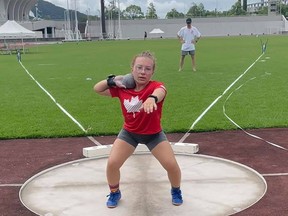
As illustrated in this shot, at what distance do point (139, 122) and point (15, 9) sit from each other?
120m

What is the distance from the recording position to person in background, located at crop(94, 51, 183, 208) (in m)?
4.67

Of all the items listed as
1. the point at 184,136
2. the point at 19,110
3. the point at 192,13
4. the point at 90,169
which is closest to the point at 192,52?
the point at 19,110

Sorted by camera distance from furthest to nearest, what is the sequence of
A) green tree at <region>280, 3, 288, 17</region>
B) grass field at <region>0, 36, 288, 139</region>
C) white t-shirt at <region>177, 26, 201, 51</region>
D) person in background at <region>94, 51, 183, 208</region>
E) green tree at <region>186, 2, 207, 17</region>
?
green tree at <region>186, 2, 207, 17</region> → green tree at <region>280, 3, 288, 17</region> → white t-shirt at <region>177, 26, 201, 51</region> → grass field at <region>0, 36, 288, 139</region> → person in background at <region>94, 51, 183, 208</region>

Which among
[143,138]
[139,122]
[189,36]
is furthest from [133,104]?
[189,36]

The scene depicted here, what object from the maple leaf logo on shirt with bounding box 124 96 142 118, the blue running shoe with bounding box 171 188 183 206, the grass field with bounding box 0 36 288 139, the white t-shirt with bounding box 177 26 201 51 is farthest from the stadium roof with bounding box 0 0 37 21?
the blue running shoe with bounding box 171 188 183 206

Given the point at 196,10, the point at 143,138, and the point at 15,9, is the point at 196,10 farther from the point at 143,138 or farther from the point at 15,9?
the point at 143,138

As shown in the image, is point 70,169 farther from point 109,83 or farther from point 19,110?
point 19,110

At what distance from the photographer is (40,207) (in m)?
5.07

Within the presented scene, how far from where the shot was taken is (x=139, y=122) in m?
4.81

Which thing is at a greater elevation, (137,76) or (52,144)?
(137,76)

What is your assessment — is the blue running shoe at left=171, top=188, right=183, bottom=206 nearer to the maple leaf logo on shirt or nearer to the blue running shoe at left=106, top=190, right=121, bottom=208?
the blue running shoe at left=106, top=190, right=121, bottom=208

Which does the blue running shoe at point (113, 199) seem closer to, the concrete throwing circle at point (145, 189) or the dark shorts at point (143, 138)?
the concrete throwing circle at point (145, 189)

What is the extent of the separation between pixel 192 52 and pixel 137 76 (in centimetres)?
1435

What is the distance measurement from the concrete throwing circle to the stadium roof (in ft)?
341
